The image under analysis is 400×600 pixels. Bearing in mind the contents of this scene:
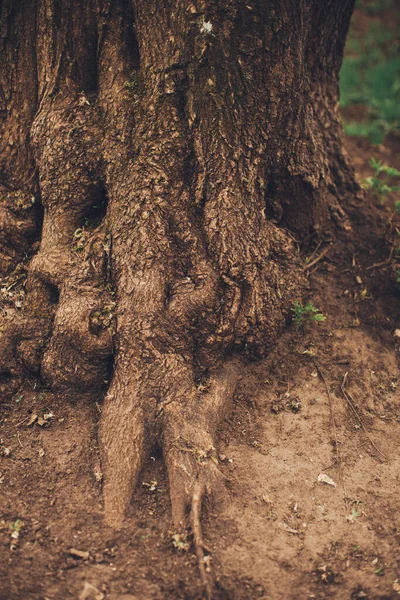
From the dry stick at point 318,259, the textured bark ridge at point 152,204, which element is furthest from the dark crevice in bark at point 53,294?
the dry stick at point 318,259

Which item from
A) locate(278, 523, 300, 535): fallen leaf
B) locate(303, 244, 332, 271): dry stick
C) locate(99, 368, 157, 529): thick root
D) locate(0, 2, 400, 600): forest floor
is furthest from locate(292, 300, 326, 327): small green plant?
locate(278, 523, 300, 535): fallen leaf

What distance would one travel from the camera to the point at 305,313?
316cm

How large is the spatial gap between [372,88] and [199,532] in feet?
18.1

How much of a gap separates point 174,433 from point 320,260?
4.89ft

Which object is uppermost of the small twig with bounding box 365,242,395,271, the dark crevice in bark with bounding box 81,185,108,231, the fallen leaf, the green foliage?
the green foliage

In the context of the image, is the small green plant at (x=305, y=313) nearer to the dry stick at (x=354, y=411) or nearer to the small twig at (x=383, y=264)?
the dry stick at (x=354, y=411)

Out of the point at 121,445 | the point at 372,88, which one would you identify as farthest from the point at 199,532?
the point at 372,88

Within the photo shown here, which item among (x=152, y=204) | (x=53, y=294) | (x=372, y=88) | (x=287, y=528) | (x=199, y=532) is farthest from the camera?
(x=372, y=88)

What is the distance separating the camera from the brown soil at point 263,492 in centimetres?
218

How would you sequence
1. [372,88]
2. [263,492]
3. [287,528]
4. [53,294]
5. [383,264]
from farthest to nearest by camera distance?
1. [372,88]
2. [383,264]
3. [53,294]
4. [263,492]
5. [287,528]

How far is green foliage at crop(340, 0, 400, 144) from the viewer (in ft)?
18.7

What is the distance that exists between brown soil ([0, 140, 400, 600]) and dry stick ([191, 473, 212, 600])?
0.05 m

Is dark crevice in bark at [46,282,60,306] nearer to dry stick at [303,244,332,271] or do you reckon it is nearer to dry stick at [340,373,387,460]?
dry stick at [303,244,332,271]

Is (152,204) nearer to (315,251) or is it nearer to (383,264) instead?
(315,251)
